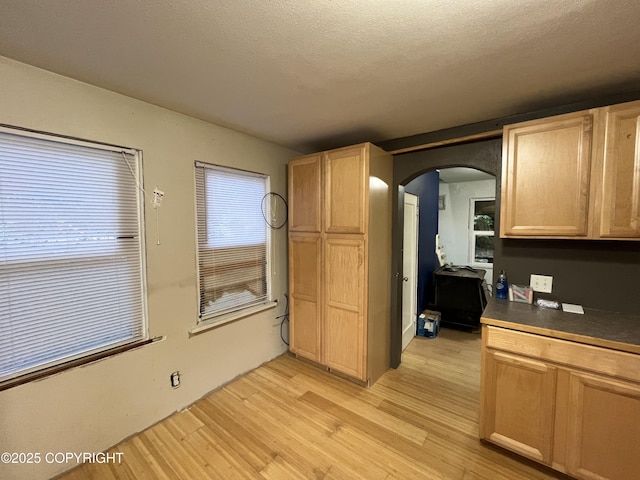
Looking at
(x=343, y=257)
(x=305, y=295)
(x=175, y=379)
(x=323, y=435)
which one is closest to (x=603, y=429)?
(x=323, y=435)

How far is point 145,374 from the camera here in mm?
1981

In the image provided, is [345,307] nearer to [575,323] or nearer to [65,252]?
[575,323]

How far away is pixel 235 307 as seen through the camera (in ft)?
8.63

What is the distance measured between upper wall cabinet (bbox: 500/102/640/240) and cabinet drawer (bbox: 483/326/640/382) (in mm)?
697

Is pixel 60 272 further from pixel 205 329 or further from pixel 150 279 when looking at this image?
pixel 205 329

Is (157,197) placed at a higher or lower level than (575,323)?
higher

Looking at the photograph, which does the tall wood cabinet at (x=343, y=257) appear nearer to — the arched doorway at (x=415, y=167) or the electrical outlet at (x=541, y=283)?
the arched doorway at (x=415, y=167)

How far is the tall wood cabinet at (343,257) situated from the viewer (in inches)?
95.1

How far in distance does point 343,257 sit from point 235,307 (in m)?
1.20

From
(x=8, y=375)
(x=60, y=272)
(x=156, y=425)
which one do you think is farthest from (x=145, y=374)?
(x=60, y=272)

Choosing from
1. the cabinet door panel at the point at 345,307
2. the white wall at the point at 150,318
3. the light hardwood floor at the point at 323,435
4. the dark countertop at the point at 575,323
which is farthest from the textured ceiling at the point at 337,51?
the light hardwood floor at the point at 323,435

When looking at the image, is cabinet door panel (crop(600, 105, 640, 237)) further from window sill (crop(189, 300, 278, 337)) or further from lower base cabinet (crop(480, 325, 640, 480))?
window sill (crop(189, 300, 278, 337))

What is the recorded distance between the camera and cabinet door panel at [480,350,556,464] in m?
1.59

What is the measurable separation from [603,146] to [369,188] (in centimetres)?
150
